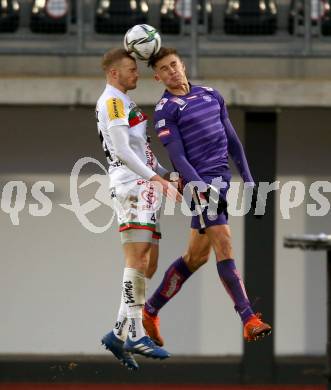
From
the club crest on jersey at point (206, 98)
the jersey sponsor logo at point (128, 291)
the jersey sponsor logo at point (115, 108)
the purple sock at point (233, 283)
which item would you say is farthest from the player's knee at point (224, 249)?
the jersey sponsor logo at point (115, 108)

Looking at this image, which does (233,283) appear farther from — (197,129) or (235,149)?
→ (197,129)

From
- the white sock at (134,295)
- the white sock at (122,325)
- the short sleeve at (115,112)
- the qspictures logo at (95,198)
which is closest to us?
the short sleeve at (115,112)

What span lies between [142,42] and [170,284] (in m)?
1.51

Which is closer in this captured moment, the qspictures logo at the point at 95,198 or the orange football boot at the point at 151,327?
the orange football boot at the point at 151,327

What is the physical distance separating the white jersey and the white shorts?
52 mm

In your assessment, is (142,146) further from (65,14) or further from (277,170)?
(277,170)

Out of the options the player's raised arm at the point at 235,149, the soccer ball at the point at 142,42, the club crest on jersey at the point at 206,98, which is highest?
the soccer ball at the point at 142,42

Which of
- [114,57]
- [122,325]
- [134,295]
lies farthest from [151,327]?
[114,57]

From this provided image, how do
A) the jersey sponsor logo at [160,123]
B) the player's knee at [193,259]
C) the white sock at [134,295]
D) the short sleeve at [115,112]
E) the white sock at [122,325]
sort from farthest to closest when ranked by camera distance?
the player's knee at [193,259]
the white sock at [122,325]
the white sock at [134,295]
the jersey sponsor logo at [160,123]
the short sleeve at [115,112]

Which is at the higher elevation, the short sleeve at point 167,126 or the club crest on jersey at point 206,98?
the club crest on jersey at point 206,98

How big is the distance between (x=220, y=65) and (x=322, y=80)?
1.21 m

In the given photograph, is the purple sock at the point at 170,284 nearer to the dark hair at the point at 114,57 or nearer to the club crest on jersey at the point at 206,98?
the club crest on jersey at the point at 206,98

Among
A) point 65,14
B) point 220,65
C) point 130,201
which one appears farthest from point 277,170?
point 130,201

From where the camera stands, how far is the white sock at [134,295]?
363 inches
